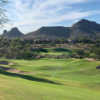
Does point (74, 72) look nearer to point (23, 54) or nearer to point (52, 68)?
point (52, 68)

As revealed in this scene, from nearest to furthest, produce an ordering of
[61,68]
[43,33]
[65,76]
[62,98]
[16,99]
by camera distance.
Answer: [16,99]
[62,98]
[65,76]
[61,68]
[43,33]

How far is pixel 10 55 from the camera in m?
55.9

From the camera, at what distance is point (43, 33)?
19238 centimetres

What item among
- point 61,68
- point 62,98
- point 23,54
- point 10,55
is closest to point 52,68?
point 61,68

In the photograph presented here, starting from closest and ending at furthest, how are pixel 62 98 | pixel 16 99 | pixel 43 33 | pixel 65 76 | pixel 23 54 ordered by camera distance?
pixel 16 99
pixel 62 98
pixel 65 76
pixel 23 54
pixel 43 33

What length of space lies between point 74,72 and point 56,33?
169 metres

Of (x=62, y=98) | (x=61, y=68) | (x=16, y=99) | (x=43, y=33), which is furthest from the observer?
(x=43, y=33)

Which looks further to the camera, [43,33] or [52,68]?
[43,33]

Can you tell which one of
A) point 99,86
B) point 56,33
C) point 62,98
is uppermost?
point 56,33

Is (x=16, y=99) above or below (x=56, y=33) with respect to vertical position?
below

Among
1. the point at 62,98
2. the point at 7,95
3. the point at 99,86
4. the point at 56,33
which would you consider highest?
the point at 56,33

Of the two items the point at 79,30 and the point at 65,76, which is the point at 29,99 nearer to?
the point at 65,76

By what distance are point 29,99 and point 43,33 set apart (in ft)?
609

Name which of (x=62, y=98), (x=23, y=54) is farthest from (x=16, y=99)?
(x=23, y=54)
